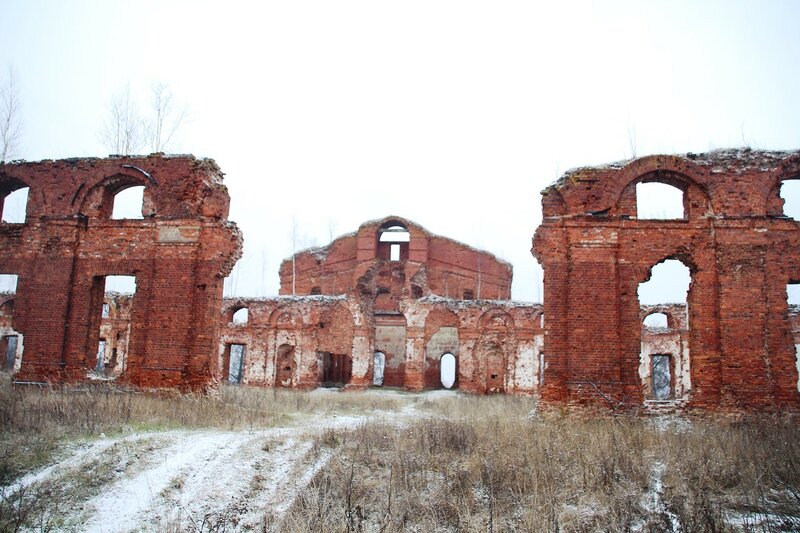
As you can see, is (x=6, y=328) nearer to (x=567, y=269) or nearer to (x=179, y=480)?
(x=179, y=480)

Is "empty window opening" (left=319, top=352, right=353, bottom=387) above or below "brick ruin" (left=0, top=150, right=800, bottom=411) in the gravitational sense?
below

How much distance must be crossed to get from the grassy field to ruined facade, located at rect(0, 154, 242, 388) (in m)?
1.84

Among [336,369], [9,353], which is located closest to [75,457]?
[336,369]

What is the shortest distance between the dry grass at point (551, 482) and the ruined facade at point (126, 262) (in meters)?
5.37

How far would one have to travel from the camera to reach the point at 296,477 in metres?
6.89

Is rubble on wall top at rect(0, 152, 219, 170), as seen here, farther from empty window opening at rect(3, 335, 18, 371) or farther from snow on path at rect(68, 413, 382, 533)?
empty window opening at rect(3, 335, 18, 371)

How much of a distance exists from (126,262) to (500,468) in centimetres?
960

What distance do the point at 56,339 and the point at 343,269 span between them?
21.2 metres

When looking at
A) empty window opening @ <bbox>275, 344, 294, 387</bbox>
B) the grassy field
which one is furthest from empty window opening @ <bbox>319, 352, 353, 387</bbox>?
the grassy field

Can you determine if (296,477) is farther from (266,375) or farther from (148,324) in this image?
(266,375)

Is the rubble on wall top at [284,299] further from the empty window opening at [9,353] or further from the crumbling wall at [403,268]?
the empty window opening at [9,353]

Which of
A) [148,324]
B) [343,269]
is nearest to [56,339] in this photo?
[148,324]

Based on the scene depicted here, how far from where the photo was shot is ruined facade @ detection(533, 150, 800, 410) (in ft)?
36.0

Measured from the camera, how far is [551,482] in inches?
244
